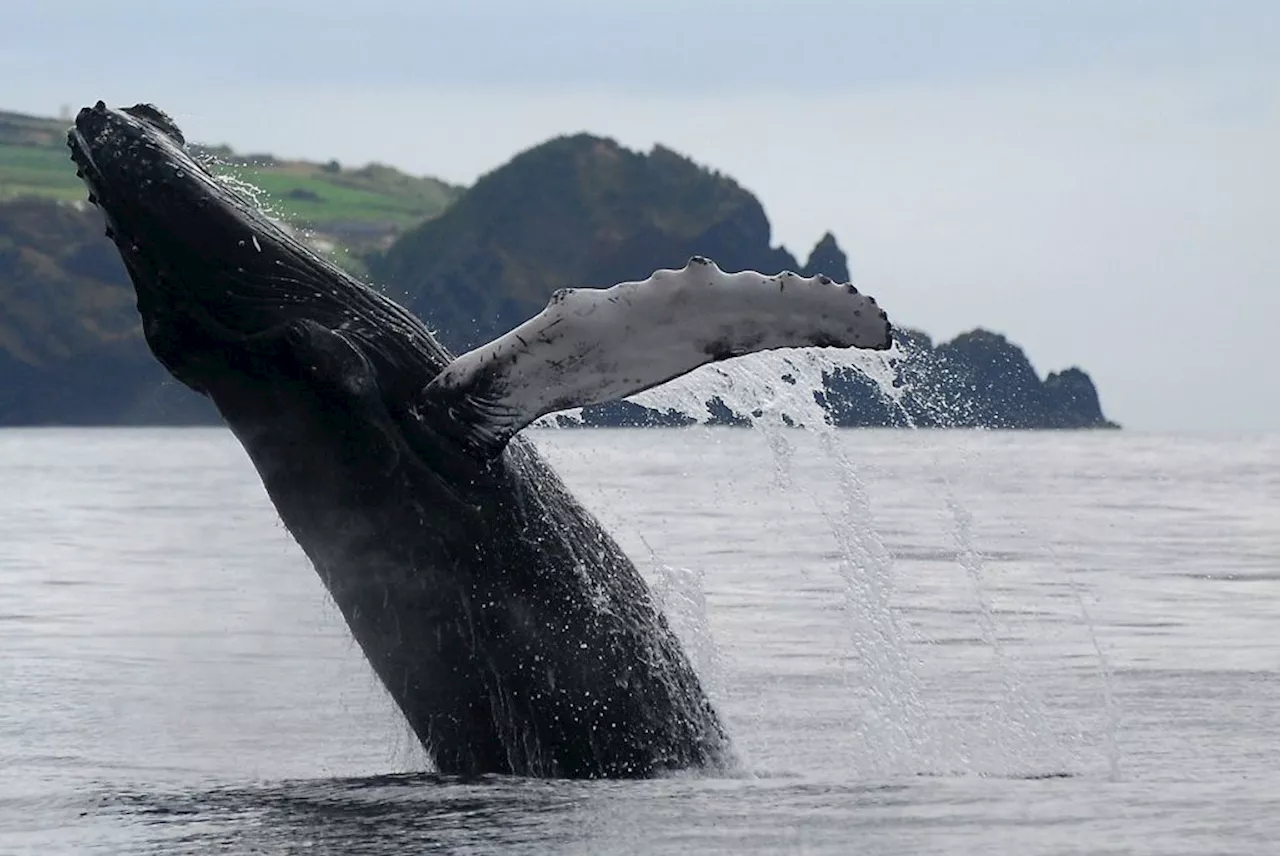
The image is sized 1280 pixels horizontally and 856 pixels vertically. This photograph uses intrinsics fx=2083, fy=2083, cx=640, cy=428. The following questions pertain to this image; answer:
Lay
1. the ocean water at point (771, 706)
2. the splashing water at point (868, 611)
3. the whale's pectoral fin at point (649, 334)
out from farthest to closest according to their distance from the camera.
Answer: the splashing water at point (868, 611) → the whale's pectoral fin at point (649, 334) → the ocean water at point (771, 706)

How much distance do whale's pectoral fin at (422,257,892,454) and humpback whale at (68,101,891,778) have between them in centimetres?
1

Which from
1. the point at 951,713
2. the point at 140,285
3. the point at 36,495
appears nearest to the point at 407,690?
the point at 140,285

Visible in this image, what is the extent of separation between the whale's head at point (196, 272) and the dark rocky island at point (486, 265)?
88395 mm

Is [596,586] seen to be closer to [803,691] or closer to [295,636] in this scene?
[803,691]

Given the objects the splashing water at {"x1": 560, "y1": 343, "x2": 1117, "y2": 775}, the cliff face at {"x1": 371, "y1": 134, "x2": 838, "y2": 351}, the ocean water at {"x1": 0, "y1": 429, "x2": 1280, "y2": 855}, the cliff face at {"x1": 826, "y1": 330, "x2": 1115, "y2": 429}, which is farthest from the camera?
the cliff face at {"x1": 371, "y1": 134, "x2": 838, "y2": 351}

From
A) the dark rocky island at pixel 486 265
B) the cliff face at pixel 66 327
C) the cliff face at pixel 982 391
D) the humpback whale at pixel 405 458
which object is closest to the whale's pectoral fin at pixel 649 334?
the humpback whale at pixel 405 458

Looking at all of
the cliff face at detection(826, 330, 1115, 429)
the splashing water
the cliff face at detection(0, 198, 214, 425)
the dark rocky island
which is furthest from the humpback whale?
the cliff face at detection(0, 198, 214, 425)

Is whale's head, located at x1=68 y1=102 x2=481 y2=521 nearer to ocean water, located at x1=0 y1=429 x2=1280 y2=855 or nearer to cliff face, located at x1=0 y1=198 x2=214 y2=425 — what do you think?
ocean water, located at x1=0 y1=429 x2=1280 y2=855

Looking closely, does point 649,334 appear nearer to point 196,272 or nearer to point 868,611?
point 196,272

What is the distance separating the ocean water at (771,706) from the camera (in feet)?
21.9

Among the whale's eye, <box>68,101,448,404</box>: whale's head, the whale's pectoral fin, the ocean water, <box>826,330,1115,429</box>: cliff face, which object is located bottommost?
the ocean water

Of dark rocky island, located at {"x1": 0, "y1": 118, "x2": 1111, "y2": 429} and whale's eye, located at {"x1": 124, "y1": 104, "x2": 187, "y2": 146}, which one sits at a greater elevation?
dark rocky island, located at {"x1": 0, "y1": 118, "x2": 1111, "y2": 429}

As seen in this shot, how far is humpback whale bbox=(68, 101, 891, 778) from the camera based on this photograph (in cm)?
741

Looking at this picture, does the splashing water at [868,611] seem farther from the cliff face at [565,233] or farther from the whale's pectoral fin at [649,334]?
the cliff face at [565,233]
